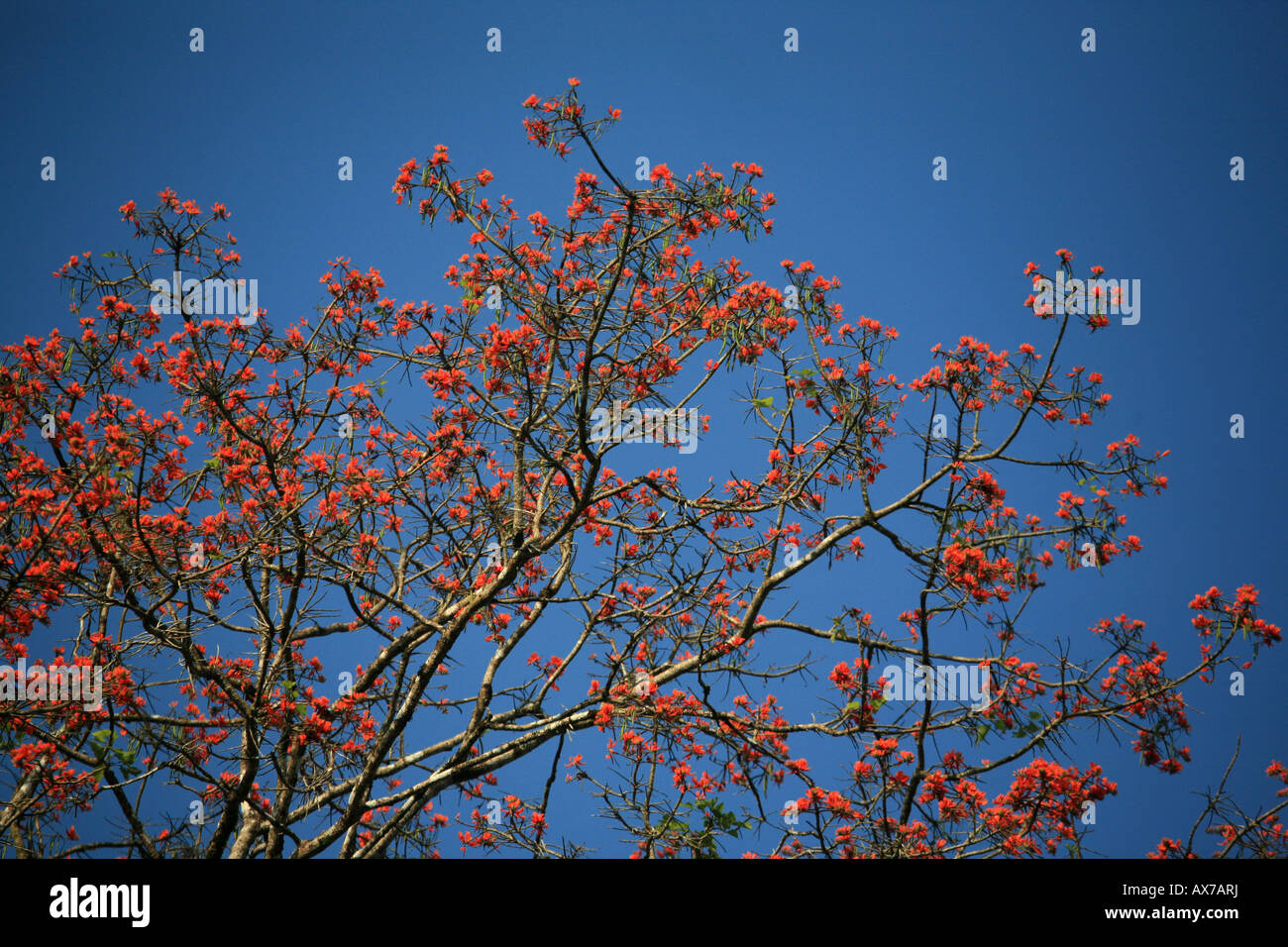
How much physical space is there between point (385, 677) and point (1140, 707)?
5.36m

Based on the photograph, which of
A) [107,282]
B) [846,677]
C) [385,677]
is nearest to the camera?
[846,677]

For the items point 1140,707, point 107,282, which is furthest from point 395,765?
point 1140,707

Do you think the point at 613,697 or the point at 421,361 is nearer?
the point at 613,697

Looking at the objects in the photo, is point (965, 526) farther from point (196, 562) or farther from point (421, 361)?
point (196, 562)

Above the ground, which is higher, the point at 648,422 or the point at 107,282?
the point at 107,282

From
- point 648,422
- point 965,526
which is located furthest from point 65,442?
point 965,526

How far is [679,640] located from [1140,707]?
2.76m

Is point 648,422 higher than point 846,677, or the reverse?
point 648,422

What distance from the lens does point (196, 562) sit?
6062mm

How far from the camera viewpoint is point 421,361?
6.18 m
